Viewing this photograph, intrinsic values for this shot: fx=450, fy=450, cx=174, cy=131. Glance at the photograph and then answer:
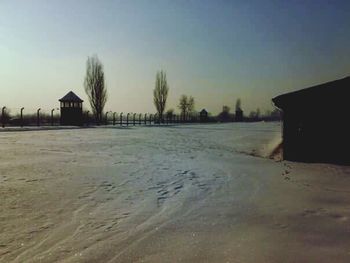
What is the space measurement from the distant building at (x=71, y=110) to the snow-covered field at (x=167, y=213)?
34.2m

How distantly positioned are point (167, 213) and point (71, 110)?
41.8m

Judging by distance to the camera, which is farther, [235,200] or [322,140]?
[322,140]

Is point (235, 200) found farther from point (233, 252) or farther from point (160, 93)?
Answer: point (160, 93)

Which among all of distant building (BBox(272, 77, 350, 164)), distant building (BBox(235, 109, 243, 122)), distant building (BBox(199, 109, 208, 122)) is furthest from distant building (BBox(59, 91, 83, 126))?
distant building (BBox(235, 109, 243, 122))

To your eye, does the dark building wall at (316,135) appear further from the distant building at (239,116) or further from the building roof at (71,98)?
the distant building at (239,116)

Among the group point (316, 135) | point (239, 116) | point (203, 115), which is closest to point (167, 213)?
point (316, 135)

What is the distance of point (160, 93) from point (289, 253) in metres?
73.9

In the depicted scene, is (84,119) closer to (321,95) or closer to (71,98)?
(71,98)

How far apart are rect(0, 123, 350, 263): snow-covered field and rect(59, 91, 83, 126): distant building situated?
34.2 m

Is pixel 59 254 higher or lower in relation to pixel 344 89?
lower

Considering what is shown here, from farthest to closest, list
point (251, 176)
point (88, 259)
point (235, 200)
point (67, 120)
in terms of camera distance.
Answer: point (67, 120), point (251, 176), point (235, 200), point (88, 259)

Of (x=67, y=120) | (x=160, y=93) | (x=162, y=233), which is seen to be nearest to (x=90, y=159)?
(x=162, y=233)

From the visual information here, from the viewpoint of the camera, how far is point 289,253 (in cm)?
559

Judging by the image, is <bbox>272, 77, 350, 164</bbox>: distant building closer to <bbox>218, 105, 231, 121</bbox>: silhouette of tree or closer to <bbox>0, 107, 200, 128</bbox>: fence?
<bbox>0, 107, 200, 128</bbox>: fence
